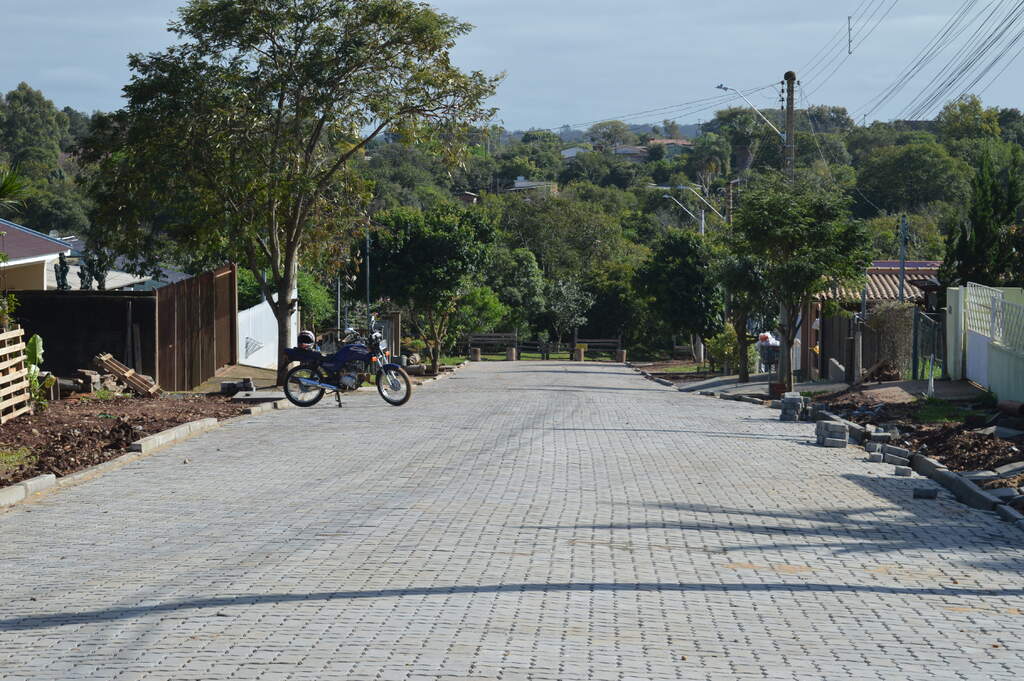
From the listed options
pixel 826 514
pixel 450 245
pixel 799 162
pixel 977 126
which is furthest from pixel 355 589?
pixel 799 162

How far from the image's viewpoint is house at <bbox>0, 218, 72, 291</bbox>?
1102 inches

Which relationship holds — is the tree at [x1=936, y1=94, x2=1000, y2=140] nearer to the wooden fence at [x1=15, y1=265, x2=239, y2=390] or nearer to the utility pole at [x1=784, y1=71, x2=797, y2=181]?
the utility pole at [x1=784, y1=71, x2=797, y2=181]

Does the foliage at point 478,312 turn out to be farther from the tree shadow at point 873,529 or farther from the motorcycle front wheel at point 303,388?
the tree shadow at point 873,529

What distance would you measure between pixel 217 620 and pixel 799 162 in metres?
111

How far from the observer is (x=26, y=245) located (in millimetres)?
29406

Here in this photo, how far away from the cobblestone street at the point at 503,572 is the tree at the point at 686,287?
119ft

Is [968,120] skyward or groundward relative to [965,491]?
skyward

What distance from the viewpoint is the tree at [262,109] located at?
24031 mm

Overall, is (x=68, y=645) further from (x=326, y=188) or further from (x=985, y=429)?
(x=326, y=188)

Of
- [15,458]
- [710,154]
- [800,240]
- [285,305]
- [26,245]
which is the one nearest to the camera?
[15,458]

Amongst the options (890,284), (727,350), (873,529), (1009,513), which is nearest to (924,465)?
(1009,513)

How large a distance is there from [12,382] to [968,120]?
91.9m

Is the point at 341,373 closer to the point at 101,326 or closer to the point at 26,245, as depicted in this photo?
the point at 101,326

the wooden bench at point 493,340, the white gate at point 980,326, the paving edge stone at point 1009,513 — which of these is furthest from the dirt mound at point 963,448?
the wooden bench at point 493,340
